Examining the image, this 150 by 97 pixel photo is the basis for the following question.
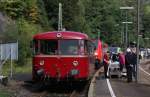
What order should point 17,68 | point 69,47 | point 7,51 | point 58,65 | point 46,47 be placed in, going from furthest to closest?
point 17,68 → point 7,51 → point 46,47 → point 69,47 → point 58,65

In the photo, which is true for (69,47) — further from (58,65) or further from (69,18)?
(69,18)

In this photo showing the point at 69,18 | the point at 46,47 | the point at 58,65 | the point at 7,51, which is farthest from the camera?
the point at 69,18

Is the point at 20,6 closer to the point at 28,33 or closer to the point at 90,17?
the point at 28,33

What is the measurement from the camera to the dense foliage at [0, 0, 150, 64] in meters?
47.0

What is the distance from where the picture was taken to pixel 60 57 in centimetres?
2508

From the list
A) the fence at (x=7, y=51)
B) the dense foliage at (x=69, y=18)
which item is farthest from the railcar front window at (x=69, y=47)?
the dense foliage at (x=69, y=18)

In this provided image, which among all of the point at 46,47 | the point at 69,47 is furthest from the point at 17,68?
the point at 69,47

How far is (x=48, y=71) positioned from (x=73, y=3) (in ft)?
233

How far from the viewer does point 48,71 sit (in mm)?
25062

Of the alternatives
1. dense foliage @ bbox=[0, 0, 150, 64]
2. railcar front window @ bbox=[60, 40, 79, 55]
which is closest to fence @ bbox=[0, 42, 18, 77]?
railcar front window @ bbox=[60, 40, 79, 55]

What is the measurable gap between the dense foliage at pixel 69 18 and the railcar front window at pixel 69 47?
17.2 metres

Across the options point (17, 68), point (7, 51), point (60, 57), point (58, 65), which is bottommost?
point (17, 68)

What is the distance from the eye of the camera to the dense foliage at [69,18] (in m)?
47.0

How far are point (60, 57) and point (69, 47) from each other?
2.62 feet
